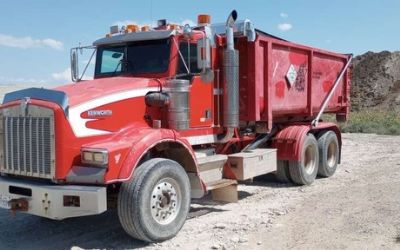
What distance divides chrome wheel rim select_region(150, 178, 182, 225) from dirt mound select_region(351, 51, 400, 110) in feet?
127

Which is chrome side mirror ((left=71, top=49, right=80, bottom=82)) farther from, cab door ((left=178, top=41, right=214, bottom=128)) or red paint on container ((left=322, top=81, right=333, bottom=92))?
red paint on container ((left=322, top=81, right=333, bottom=92))

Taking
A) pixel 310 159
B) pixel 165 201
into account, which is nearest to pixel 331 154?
pixel 310 159

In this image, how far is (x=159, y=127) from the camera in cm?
704

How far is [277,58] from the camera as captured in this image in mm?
9461

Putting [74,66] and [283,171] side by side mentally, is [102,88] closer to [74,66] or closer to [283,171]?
[74,66]

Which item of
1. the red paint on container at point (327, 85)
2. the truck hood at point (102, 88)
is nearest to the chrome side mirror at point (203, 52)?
the truck hood at point (102, 88)

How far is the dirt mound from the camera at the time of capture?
143ft

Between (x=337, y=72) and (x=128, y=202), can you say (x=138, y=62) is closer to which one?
(x=128, y=202)

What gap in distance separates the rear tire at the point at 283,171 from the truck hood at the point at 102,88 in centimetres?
404

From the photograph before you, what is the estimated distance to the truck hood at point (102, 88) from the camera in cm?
628

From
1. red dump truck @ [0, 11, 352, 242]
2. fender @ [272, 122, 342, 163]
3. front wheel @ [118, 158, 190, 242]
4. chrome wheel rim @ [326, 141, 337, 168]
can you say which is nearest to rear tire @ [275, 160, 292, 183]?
red dump truck @ [0, 11, 352, 242]

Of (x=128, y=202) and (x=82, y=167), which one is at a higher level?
(x=82, y=167)

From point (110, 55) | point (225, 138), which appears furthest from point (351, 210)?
point (110, 55)

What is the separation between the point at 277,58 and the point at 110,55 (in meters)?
3.13
